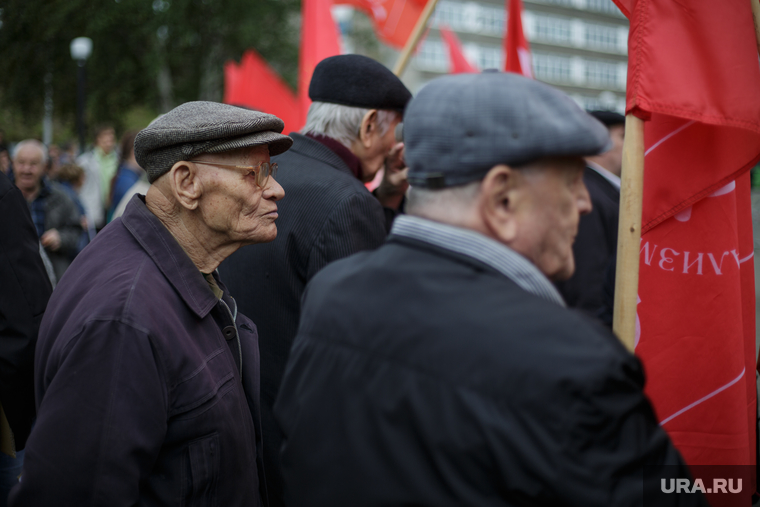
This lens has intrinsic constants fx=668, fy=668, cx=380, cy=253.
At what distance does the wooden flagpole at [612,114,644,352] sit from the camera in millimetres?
2176

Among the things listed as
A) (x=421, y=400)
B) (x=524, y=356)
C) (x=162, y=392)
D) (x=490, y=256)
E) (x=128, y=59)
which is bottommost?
(x=162, y=392)

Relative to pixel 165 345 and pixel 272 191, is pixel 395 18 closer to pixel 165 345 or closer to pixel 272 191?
pixel 272 191

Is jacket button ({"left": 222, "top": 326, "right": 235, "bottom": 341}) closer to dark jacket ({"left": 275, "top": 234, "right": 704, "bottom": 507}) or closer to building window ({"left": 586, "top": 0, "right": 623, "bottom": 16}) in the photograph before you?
dark jacket ({"left": 275, "top": 234, "right": 704, "bottom": 507})

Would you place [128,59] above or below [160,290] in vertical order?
above

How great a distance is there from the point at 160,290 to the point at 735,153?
80.3 inches

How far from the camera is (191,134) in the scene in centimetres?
184

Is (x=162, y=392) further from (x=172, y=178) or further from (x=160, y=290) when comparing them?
(x=172, y=178)

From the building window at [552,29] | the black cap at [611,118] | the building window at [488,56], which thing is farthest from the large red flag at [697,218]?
the building window at [552,29]

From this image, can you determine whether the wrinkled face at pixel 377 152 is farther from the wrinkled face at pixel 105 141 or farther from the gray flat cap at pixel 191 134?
the wrinkled face at pixel 105 141

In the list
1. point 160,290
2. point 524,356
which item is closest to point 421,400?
point 524,356

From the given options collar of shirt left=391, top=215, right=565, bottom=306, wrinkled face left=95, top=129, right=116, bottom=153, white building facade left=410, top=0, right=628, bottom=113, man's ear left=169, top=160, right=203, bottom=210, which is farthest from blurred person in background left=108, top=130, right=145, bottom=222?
white building facade left=410, top=0, right=628, bottom=113

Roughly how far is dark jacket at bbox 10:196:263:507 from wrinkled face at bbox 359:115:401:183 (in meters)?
1.04

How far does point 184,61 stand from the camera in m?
24.0

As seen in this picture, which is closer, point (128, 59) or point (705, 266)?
point (705, 266)
